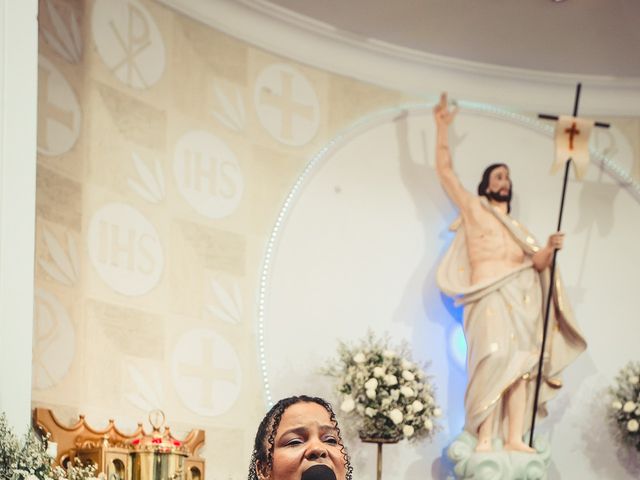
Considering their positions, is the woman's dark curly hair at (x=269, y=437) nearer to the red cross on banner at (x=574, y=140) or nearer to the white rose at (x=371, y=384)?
the white rose at (x=371, y=384)

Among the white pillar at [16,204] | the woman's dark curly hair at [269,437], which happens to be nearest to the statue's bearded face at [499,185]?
the white pillar at [16,204]

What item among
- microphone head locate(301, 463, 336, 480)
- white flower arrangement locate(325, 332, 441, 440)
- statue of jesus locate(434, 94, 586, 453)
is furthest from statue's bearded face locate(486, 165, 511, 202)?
microphone head locate(301, 463, 336, 480)

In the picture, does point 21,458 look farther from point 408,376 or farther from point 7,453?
point 408,376

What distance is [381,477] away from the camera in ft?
20.3

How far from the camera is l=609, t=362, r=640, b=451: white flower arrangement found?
6422 mm

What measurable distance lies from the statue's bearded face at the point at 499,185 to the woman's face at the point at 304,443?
154 inches

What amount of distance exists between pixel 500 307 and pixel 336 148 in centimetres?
125

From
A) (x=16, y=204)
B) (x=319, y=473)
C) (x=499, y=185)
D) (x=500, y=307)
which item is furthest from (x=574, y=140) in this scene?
(x=319, y=473)

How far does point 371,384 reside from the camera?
5816 mm

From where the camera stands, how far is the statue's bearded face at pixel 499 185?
21.4 feet

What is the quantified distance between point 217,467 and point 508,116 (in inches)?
109

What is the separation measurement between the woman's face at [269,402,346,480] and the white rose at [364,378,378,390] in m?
3.04

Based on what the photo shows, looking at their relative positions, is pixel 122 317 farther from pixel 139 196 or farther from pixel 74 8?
pixel 74 8

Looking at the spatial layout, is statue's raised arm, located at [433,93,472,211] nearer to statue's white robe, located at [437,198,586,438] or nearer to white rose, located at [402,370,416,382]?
statue's white robe, located at [437,198,586,438]
